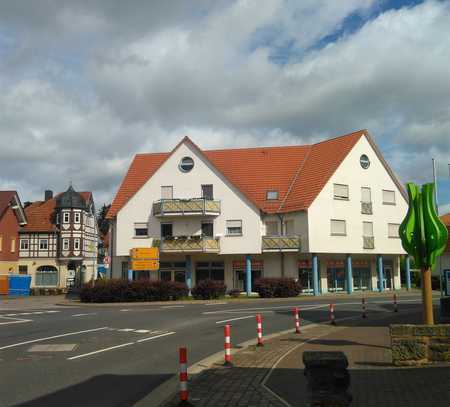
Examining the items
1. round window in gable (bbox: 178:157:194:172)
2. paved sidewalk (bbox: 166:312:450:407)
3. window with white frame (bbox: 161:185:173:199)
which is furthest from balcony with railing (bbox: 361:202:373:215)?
paved sidewalk (bbox: 166:312:450:407)

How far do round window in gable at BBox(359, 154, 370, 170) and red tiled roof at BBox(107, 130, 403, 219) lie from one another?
130 centimetres

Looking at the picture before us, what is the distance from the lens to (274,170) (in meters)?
47.7

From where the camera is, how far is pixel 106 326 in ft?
61.9

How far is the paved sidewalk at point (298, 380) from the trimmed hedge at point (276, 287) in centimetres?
2291

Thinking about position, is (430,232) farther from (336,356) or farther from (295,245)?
(295,245)

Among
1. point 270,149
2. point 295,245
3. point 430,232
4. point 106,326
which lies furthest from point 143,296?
point 430,232

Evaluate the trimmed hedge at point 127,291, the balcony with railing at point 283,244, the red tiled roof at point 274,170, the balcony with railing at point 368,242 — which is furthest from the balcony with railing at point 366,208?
Result: the trimmed hedge at point 127,291

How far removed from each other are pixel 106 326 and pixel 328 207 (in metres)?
27.0

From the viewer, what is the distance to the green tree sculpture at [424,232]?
11359mm

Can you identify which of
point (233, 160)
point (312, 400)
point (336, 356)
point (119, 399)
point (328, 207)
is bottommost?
point (119, 399)

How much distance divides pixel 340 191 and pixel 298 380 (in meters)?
36.0

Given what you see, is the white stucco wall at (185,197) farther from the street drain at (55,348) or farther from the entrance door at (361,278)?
the street drain at (55,348)

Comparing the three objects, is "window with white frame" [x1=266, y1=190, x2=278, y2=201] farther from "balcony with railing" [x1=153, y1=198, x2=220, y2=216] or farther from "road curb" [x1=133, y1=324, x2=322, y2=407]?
"road curb" [x1=133, y1=324, x2=322, y2=407]

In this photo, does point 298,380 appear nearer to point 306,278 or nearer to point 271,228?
point 306,278
